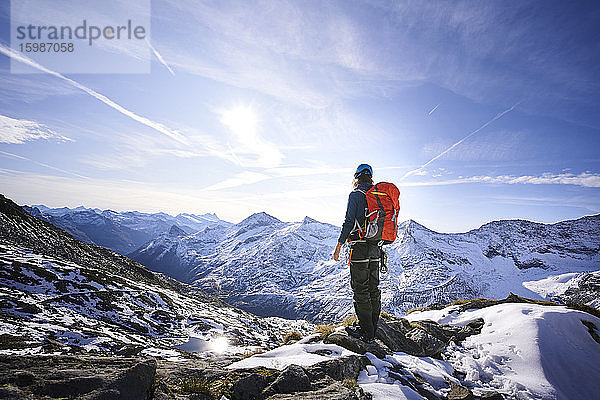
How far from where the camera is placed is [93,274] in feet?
217

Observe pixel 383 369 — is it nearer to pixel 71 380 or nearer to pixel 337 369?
pixel 337 369

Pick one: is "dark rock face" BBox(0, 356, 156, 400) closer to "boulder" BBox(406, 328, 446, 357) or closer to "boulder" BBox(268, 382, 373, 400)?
"boulder" BBox(268, 382, 373, 400)

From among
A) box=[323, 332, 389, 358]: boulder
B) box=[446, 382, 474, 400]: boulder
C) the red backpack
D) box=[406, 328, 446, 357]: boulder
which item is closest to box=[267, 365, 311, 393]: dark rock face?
box=[323, 332, 389, 358]: boulder

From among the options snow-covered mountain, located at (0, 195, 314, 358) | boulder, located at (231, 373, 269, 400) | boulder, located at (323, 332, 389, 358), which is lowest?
snow-covered mountain, located at (0, 195, 314, 358)

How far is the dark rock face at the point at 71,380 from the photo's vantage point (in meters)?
3.45

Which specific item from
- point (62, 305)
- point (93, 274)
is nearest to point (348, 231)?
point (62, 305)

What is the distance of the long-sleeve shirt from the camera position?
325 inches

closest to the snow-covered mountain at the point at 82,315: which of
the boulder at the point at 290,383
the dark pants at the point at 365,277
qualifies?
the boulder at the point at 290,383

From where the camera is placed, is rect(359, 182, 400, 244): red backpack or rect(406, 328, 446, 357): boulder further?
rect(406, 328, 446, 357): boulder

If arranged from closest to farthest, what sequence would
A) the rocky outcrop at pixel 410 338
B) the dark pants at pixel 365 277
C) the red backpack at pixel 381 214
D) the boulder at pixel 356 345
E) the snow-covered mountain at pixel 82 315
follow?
the boulder at pixel 356 345, the rocky outcrop at pixel 410 338, the red backpack at pixel 381 214, the dark pants at pixel 365 277, the snow-covered mountain at pixel 82 315

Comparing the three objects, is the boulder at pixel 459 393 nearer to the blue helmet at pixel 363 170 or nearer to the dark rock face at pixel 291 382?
the dark rock face at pixel 291 382

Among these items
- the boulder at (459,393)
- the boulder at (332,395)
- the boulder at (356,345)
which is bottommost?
the boulder at (459,393)

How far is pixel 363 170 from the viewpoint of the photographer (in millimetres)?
9094

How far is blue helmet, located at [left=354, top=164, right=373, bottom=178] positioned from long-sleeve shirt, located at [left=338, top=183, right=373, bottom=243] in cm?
95
